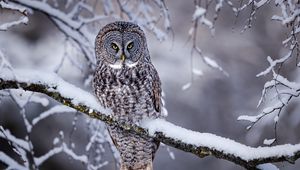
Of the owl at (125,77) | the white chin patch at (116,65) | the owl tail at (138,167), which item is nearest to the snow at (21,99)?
the owl at (125,77)

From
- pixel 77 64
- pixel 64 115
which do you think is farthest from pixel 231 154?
pixel 64 115

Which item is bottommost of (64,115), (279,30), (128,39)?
(128,39)

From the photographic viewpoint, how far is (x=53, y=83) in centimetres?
358

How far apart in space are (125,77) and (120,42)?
0.32 metres

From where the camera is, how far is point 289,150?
3.02m

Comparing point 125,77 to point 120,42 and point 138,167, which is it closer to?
point 120,42

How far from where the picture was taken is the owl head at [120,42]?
15.0 ft

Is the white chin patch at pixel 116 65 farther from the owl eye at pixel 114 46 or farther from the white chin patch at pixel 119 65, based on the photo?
the owl eye at pixel 114 46

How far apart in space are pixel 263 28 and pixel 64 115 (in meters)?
3.74

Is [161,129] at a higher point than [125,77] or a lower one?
lower

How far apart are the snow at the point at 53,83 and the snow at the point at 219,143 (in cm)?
40

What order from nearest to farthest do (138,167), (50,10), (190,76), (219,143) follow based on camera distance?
(219,143), (50,10), (138,167), (190,76)

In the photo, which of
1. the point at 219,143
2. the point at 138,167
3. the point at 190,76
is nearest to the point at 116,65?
the point at 138,167

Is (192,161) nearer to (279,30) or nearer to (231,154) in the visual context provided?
(279,30)
